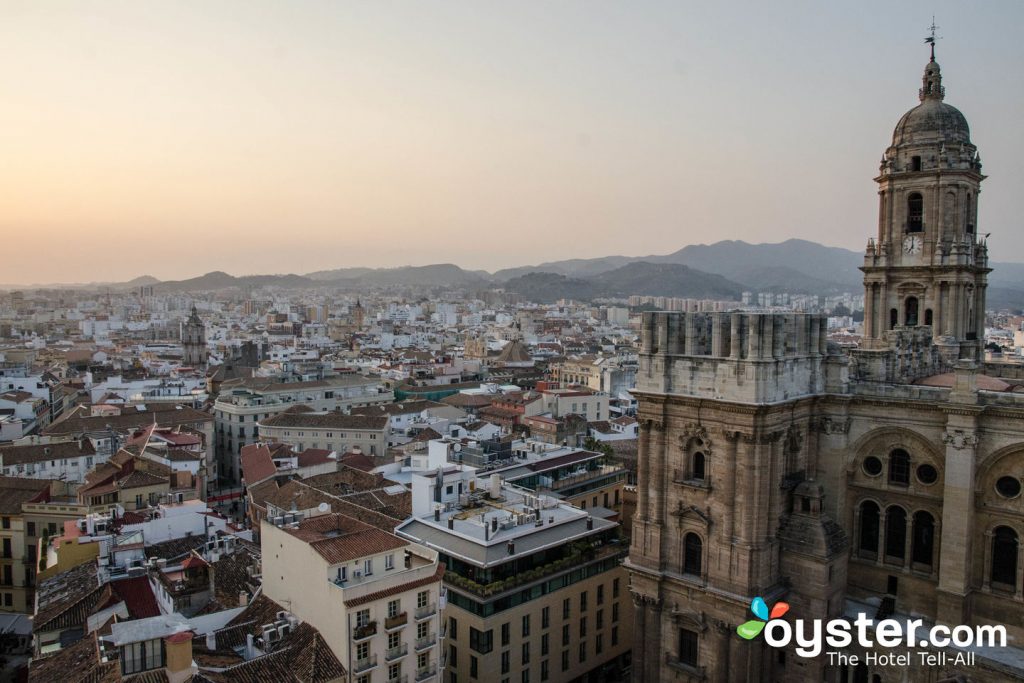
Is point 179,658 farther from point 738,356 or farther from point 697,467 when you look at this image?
point 738,356

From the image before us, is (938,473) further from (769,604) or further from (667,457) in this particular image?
(667,457)

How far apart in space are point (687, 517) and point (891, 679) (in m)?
9.59

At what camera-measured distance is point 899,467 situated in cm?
3266

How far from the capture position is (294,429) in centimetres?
7350

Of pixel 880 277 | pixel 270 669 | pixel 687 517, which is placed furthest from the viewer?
pixel 880 277

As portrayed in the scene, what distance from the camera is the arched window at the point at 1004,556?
97.6 ft

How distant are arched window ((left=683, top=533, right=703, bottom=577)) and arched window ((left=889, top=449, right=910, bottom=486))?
8.43 m

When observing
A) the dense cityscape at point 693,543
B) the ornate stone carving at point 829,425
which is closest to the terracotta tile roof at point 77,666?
the dense cityscape at point 693,543

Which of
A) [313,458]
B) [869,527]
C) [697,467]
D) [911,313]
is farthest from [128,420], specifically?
[911,313]

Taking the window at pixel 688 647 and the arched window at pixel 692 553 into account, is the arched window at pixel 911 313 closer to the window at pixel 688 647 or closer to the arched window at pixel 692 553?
the arched window at pixel 692 553

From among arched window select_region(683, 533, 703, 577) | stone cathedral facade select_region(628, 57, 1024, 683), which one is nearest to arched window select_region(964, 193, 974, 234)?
stone cathedral facade select_region(628, 57, 1024, 683)

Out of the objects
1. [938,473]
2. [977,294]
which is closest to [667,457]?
[938,473]

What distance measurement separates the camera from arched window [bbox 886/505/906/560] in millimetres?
32750

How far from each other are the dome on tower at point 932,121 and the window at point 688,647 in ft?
85.2
